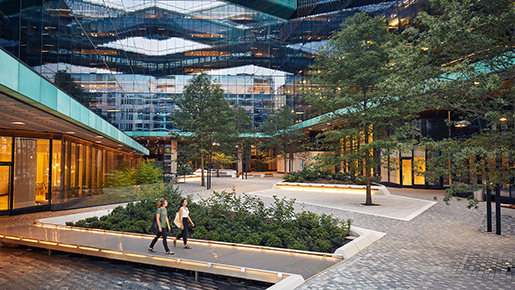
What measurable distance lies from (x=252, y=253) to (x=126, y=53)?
34.8m

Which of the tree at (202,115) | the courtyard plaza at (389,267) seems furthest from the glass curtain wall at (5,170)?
the tree at (202,115)

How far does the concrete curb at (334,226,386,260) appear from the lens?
859cm

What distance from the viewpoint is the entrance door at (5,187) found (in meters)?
15.6

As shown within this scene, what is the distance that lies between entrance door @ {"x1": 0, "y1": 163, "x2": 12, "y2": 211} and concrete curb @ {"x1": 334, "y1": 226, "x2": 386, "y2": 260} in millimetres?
15934

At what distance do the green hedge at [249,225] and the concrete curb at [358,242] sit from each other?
40 cm

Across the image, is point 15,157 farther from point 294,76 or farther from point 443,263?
point 294,76

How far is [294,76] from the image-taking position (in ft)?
167

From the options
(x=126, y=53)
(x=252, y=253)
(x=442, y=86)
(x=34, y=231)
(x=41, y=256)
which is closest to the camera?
(x=442, y=86)

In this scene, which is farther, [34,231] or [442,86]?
[34,231]

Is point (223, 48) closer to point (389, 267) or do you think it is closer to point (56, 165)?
point (56, 165)

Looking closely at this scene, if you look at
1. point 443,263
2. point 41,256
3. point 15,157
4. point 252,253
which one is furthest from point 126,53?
point 443,263

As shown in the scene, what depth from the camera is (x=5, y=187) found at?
15.7 metres

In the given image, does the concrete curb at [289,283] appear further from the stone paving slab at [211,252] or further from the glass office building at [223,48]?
the glass office building at [223,48]

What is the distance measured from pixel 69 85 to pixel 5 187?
6.46 m
